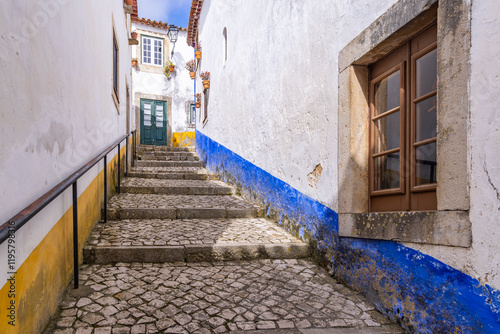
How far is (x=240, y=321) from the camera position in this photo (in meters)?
2.31

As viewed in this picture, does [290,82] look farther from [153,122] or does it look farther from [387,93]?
[153,122]

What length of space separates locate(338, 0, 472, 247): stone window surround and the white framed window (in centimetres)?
1314

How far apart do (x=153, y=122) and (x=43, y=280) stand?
13.4 metres

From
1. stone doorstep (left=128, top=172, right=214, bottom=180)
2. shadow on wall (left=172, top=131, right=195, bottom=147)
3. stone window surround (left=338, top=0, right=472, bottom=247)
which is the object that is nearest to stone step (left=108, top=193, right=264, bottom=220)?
A: stone doorstep (left=128, top=172, right=214, bottom=180)

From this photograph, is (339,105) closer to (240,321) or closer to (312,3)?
(312,3)

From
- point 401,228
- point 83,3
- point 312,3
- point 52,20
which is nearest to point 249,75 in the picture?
point 312,3

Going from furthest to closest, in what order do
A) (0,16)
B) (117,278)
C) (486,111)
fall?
(117,278)
(486,111)
(0,16)

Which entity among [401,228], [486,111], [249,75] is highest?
[249,75]

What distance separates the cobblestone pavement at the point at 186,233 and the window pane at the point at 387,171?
1312mm

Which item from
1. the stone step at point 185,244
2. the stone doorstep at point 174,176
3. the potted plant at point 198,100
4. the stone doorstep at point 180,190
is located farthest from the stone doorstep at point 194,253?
the potted plant at point 198,100

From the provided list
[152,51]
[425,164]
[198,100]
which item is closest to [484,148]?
[425,164]

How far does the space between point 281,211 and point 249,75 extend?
2636 millimetres

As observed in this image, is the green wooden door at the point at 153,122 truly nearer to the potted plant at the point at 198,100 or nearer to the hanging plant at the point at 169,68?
the hanging plant at the point at 169,68

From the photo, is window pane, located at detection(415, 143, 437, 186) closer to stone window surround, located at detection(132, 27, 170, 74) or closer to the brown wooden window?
the brown wooden window
